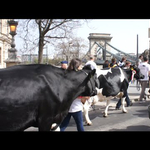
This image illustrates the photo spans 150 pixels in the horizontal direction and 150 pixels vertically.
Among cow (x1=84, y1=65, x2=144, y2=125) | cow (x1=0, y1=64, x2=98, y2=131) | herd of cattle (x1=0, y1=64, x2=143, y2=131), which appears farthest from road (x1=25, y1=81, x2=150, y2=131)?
cow (x1=0, y1=64, x2=98, y2=131)

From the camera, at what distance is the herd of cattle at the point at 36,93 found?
2.52 m

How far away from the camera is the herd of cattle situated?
8.26ft

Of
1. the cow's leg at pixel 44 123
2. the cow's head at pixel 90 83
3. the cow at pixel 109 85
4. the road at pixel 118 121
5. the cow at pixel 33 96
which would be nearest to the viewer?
the cow at pixel 33 96

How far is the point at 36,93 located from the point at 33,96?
0.20ft

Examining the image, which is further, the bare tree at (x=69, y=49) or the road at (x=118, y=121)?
the bare tree at (x=69, y=49)

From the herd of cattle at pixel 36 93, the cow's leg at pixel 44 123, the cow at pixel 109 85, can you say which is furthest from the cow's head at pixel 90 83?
the cow at pixel 109 85

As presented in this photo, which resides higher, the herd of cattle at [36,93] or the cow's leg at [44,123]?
the herd of cattle at [36,93]

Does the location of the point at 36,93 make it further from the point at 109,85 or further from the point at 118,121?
the point at 118,121

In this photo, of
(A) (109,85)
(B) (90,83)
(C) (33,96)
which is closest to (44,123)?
(C) (33,96)

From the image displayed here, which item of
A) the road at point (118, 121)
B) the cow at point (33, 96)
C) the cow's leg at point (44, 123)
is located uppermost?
the cow at point (33, 96)

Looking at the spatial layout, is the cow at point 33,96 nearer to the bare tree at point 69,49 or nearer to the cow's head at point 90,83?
the cow's head at point 90,83

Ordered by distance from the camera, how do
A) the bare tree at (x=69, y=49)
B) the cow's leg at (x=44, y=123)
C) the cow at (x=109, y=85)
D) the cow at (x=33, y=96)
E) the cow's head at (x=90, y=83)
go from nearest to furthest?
the cow at (x=33, y=96), the cow's leg at (x=44, y=123), the cow's head at (x=90, y=83), the cow at (x=109, y=85), the bare tree at (x=69, y=49)

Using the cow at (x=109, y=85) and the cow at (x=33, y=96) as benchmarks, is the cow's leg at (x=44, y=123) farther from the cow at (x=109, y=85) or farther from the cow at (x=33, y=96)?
the cow at (x=109, y=85)
